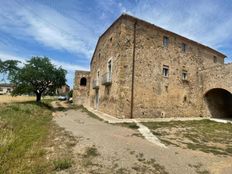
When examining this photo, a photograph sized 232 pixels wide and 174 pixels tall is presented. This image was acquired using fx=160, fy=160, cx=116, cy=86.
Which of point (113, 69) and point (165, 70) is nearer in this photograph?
point (113, 69)

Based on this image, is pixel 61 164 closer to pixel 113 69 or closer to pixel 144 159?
pixel 144 159

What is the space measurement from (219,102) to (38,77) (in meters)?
20.7

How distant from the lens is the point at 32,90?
19.8 metres

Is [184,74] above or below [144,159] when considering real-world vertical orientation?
above

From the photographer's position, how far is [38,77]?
19.0 metres

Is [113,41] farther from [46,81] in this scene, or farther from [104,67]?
[46,81]

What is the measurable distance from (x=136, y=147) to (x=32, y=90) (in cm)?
1793

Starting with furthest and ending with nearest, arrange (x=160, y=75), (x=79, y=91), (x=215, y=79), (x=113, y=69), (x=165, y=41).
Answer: (x=79, y=91) → (x=215, y=79) → (x=165, y=41) → (x=160, y=75) → (x=113, y=69)

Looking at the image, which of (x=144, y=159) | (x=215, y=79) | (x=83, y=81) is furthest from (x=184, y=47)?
(x=83, y=81)

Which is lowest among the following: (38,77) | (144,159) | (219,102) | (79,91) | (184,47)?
(144,159)

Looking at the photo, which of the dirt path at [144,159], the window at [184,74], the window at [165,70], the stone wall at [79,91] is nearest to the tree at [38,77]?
the stone wall at [79,91]

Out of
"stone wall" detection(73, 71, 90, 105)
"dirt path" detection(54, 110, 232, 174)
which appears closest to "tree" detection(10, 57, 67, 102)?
"stone wall" detection(73, 71, 90, 105)

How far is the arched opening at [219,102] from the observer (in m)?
16.5

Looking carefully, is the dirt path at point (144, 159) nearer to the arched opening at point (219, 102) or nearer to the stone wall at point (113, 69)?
the stone wall at point (113, 69)
